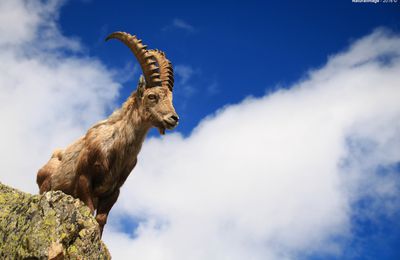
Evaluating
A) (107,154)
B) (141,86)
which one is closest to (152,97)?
(141,86)

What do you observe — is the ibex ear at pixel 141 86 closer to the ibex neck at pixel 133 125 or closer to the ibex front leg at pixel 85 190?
the ibex neck at pixel 133 125

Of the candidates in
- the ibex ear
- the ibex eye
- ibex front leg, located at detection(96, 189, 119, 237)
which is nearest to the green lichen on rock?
ibex front leg, located at detection(96, 189, 119, 237)

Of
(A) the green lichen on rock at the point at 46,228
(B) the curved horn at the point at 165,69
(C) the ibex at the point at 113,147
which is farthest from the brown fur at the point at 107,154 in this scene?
(A) the green lichen on rock at the point at 46,228

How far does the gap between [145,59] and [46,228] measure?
547 centimetres

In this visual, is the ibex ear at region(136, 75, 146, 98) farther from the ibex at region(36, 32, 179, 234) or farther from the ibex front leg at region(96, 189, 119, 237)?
the ibex front leg at region(96, 189, 119, 237)

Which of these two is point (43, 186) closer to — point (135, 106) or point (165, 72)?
point (135, 106)

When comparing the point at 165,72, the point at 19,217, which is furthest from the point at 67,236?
the point at 165,72

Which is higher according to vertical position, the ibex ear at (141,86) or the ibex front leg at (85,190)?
the ibex ear at (141,86)

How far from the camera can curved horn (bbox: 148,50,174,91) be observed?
10977 mm

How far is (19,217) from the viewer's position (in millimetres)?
6629

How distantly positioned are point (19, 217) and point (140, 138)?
13.2 ft

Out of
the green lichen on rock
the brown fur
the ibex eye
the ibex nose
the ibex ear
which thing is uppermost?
the ibex ear

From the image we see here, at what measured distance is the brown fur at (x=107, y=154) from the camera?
9.54 m

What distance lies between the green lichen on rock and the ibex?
2424mm
